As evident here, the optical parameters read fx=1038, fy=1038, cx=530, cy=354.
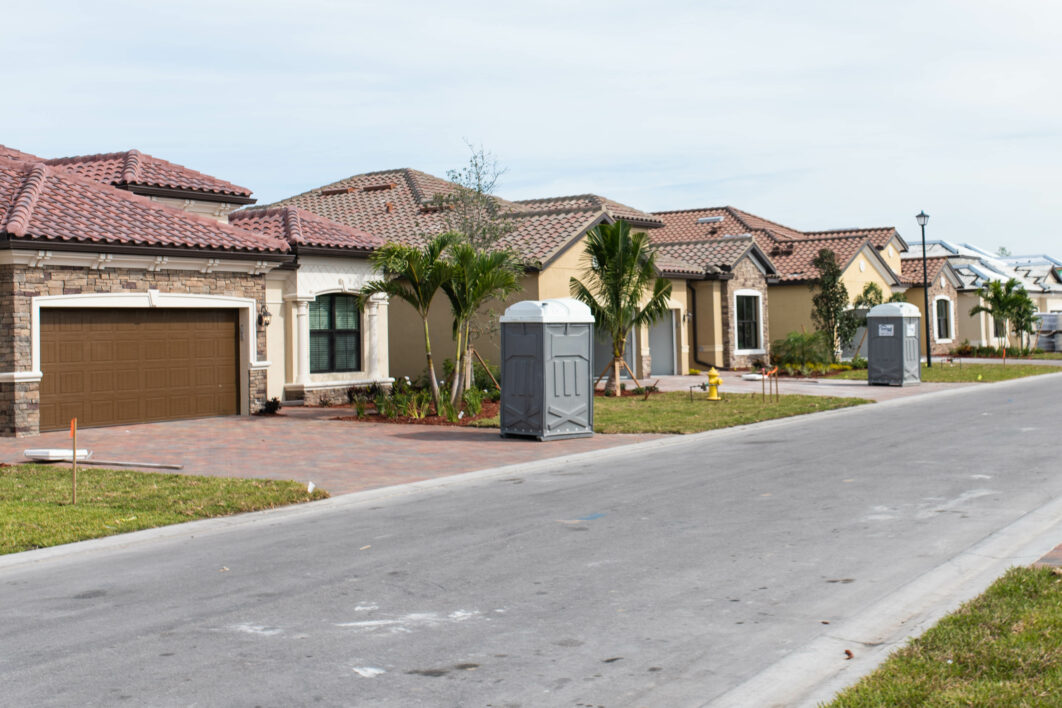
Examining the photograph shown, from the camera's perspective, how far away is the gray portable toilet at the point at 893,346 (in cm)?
2855

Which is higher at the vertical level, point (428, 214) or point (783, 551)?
point (428, 214)

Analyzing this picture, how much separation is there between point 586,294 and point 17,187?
12.9 meters

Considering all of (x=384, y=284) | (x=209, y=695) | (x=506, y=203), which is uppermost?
(x=506, y=203)

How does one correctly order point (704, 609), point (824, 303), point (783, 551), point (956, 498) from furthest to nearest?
point (824, 303)
point (956, 498)
point (783, 551)
point (704, 609)

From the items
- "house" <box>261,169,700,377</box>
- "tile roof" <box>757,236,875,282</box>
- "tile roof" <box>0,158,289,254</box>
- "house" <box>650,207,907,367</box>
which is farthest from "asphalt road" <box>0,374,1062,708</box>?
"tile roof" <box>757,236,875,282</box>

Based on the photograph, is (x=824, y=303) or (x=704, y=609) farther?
(x=824, y=303)

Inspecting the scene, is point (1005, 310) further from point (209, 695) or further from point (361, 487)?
point (209, 695)

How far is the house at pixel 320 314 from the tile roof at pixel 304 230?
0.07 feet

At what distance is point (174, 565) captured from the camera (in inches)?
333

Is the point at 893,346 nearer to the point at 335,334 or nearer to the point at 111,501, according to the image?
the point at 335,334

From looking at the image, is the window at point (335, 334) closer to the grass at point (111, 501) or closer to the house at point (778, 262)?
the grass at point (111, 501)

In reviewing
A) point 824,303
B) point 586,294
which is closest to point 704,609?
point 586,294

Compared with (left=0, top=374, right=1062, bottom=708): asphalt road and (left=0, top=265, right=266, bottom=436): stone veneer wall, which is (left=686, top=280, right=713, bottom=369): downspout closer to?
(left=0, top=265, right=266, bottom=436): stone veneer wall

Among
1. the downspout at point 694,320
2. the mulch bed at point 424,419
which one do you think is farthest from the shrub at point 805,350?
the mulch bed at point 424,419
